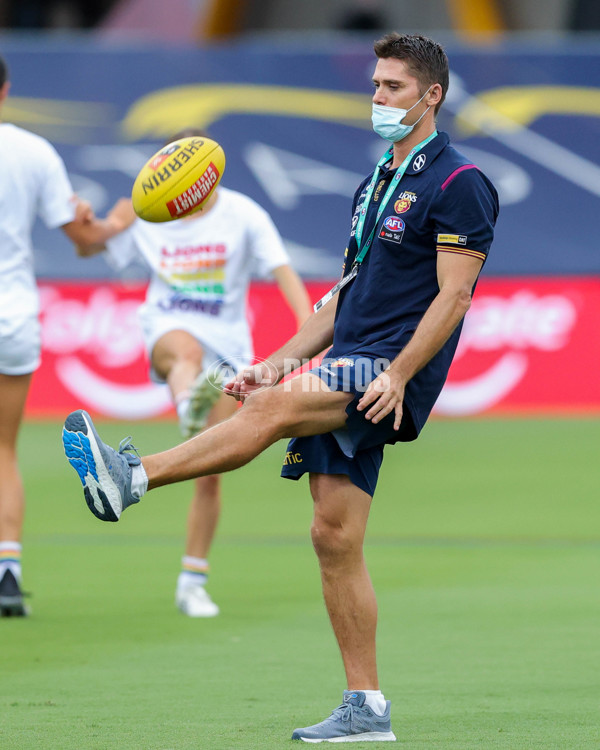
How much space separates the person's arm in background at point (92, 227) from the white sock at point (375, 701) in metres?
3.53

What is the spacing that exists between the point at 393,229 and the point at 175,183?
103 centimetres

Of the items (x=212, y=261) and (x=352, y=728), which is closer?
(x=352, y=728)

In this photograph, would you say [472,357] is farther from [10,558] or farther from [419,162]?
[419,162]

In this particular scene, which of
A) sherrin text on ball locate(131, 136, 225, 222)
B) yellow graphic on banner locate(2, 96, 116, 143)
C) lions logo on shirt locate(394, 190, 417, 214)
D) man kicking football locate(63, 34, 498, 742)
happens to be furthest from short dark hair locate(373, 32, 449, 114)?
yellow graphic on banner locate(2, 96, 116, 143)

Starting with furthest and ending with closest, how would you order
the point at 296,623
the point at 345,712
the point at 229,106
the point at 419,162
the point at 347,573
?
1. the point at 229,106
2. the point at 296,623
3. the point at 419,162
4. the point at 347,573
5. the point at 345,712

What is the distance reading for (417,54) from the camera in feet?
15.7

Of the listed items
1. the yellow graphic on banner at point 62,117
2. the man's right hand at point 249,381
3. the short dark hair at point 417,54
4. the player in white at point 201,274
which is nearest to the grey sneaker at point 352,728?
the man's right hand at point 249,381

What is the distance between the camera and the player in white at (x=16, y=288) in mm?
6926

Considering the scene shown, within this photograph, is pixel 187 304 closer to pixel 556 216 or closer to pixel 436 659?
pixel 436 659

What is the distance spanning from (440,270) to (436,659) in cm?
210

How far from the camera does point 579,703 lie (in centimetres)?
506

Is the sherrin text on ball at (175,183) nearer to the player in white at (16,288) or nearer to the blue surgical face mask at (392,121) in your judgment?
the blue surgical face mask at (392,121)

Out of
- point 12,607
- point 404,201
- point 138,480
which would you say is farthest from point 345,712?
point 12,607

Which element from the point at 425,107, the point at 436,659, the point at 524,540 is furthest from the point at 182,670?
the point at 524,540
